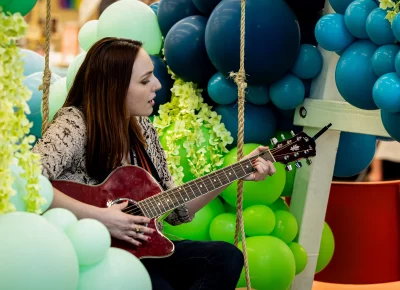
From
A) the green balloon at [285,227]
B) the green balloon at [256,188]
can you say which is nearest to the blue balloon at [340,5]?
the green balloon at [256,188]

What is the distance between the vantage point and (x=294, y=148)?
8.17 ft

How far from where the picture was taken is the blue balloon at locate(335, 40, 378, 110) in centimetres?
239

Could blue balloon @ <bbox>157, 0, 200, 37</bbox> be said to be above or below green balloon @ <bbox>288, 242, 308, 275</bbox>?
above

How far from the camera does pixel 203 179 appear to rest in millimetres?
2260

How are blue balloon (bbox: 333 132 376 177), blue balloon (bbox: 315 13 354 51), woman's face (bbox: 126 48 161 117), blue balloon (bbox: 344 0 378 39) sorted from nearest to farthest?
woman's face (bbox: 126 48 161 117), blue balloon (bbox: 344 0 378 39), blue balloon (bbox: 315 13 354 51), blue balloon (bbox: 333 132 376 177)

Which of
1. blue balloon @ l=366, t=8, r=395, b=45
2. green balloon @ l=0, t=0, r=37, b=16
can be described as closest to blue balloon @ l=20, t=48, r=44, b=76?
blue balloon @ l=366, t=8, r=395, b=45

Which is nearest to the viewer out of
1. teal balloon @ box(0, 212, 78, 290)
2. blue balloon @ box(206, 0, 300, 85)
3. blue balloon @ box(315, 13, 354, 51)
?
teal balloon @ box(0, 212, 78, 290)

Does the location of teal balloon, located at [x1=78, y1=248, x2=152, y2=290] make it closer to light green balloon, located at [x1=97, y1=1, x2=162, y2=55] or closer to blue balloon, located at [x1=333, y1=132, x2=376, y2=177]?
light green balloon, located at [x1=97, y1=1, x2=162, y2=55]

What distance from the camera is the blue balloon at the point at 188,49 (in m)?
2.92

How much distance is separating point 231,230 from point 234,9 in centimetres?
88

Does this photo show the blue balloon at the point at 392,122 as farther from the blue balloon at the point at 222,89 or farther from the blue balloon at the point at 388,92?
the blue balloon at the point at 222,89

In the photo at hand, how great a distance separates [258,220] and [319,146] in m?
0.43

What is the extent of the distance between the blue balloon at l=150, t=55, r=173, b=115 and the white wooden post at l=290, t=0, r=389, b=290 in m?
0.58

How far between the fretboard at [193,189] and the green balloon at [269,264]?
0.54 metres
